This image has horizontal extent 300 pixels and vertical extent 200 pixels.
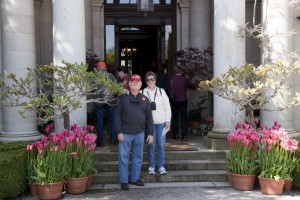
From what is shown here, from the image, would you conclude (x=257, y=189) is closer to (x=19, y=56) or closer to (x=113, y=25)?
(x=19, y=56)

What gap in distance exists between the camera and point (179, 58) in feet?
35.5

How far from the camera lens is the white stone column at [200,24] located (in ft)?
37.3

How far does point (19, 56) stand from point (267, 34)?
484 centimetres

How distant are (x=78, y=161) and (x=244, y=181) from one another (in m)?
2.66

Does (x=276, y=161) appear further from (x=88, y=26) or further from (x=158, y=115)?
(x=88, y=26)

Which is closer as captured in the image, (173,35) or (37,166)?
(37,166)

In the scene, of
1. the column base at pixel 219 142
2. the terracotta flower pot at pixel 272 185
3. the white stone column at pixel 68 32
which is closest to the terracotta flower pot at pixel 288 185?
the terracotta flower pot at pixel 272 185

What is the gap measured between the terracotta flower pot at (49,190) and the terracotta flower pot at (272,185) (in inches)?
123

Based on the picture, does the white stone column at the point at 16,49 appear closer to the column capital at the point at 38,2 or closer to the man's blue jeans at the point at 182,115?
the man's blue jeans at the point at 182,115

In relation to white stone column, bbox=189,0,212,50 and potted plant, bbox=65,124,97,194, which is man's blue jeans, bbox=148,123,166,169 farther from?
white stone column, bbox=189,0,212,50

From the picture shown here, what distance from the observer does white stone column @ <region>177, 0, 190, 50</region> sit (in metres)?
12.2

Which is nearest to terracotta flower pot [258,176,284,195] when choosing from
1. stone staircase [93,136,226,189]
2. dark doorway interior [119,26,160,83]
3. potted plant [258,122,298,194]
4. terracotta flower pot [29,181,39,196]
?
potted plant [258,122,298,194]

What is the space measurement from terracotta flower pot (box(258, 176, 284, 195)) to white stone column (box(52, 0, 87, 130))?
3590 mm

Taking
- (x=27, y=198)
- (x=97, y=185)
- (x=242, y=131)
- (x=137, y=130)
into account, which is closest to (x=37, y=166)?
(x=27, y=198)
